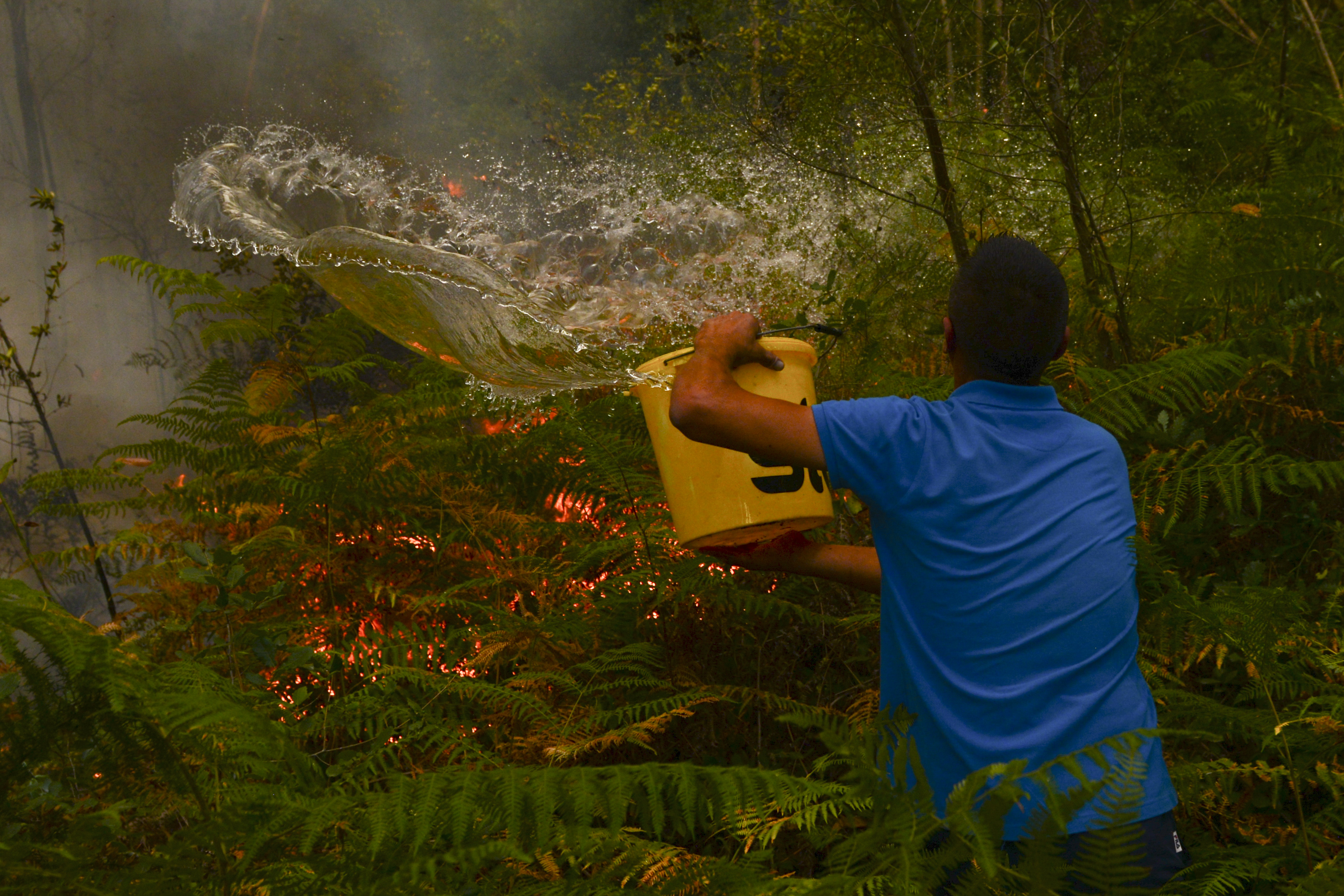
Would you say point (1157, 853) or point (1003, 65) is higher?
point (1003, 65)

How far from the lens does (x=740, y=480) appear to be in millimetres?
1743

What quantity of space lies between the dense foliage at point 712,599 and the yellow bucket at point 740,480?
0.44 meters

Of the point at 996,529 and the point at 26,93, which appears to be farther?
the point at 26,93

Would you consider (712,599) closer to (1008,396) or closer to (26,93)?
(1008,396)

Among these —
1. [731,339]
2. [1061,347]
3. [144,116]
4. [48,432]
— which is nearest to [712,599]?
[731,339]

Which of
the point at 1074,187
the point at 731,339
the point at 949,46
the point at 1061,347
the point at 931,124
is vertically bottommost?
the point at 1061,347

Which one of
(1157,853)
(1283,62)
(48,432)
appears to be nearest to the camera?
(1157,853)

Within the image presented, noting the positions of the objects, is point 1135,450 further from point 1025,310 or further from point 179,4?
point 179,4

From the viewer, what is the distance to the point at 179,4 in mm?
5527

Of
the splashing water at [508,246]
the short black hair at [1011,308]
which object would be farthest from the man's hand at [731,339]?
the splashing water at [508,246]

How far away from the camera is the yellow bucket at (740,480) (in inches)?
68.3

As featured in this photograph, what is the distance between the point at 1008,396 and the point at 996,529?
25cm

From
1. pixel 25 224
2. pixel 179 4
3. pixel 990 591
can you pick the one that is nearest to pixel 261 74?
pixel 179 4

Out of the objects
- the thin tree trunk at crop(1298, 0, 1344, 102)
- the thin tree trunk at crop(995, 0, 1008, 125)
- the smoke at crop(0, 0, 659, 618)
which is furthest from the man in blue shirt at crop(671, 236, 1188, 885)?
the smoke at crop(0, 0, 659, 618)
